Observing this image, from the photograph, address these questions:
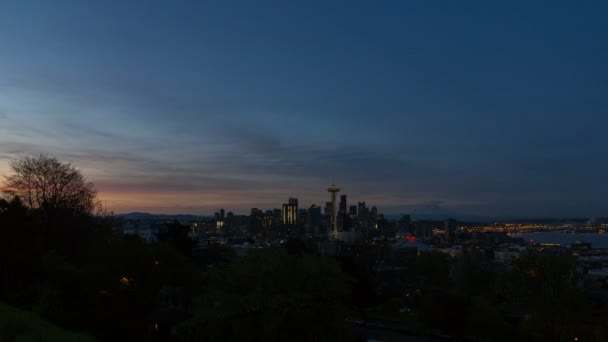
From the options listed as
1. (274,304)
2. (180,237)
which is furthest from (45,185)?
(274,304)

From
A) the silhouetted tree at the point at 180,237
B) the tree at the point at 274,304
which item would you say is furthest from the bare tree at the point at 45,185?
the tree at the point at 274,304

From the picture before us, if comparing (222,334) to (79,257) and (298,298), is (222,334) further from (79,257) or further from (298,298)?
(79,257)

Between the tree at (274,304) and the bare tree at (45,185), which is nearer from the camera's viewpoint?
the tree at (274,304)

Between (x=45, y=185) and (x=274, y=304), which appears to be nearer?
(x=274, y=304)

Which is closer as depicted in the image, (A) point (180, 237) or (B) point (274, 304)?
(B) point (274, 304)

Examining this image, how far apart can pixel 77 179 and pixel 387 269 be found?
3557cm

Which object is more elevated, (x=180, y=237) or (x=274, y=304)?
(x=180, y=237)

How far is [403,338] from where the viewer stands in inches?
1208

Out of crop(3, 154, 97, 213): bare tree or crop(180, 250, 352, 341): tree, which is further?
crop(3, 154, 97, 213): bare tree

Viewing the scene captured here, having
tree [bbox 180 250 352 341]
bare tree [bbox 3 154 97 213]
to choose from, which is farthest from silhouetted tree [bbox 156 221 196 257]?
tree [bbox 180 250 352 341]

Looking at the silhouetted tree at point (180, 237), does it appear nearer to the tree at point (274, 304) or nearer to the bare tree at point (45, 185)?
the bare tree at point (45, 185)

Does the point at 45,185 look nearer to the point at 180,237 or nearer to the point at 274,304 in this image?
the point at 180,237

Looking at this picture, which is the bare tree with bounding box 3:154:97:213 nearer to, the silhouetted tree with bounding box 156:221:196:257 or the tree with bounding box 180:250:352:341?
the silhouetted tree with bounding box 156:221:196:257

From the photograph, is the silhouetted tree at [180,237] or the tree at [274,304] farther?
the silhouetted tree at [180,237]
